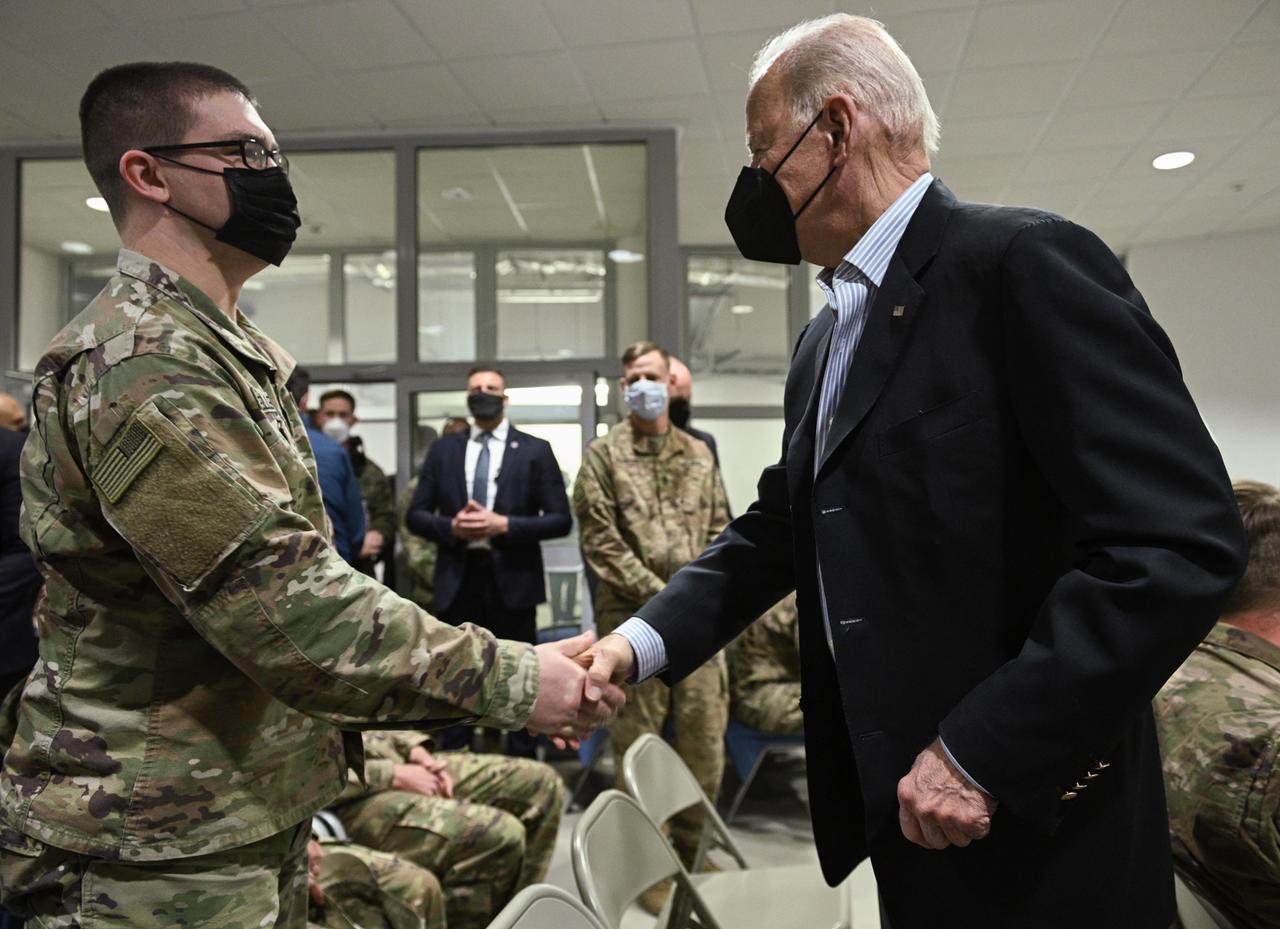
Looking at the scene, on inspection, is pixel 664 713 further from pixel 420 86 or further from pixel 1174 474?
pixel 420 86

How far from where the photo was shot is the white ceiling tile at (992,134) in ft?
16.8

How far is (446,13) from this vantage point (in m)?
4.00

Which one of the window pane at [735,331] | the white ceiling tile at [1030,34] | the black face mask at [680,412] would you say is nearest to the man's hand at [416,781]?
the black face mask at [680,412]

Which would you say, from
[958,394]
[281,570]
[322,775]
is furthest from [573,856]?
[958,394]

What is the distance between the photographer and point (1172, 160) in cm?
582

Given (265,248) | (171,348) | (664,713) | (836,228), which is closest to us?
(171,348)

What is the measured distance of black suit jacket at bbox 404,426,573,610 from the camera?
3902mm

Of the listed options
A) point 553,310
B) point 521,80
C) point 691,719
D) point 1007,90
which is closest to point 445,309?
point 553,310

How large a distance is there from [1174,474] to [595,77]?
14.0 ft

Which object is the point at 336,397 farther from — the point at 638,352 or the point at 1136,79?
the point at 1136,79

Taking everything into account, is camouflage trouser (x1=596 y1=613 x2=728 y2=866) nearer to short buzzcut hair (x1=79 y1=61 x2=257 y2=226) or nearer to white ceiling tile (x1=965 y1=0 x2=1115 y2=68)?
short buzzcut hair (x1=79 y1=61 x2=257 y2=226)

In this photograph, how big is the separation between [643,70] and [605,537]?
8.14ft

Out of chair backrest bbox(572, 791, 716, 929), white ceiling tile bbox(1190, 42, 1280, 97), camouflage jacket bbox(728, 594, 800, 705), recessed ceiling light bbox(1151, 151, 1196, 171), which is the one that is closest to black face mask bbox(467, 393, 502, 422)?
camouflage jacket bbox(728, 594, 800, 705)

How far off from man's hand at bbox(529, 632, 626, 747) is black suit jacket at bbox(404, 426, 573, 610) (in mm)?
2485
